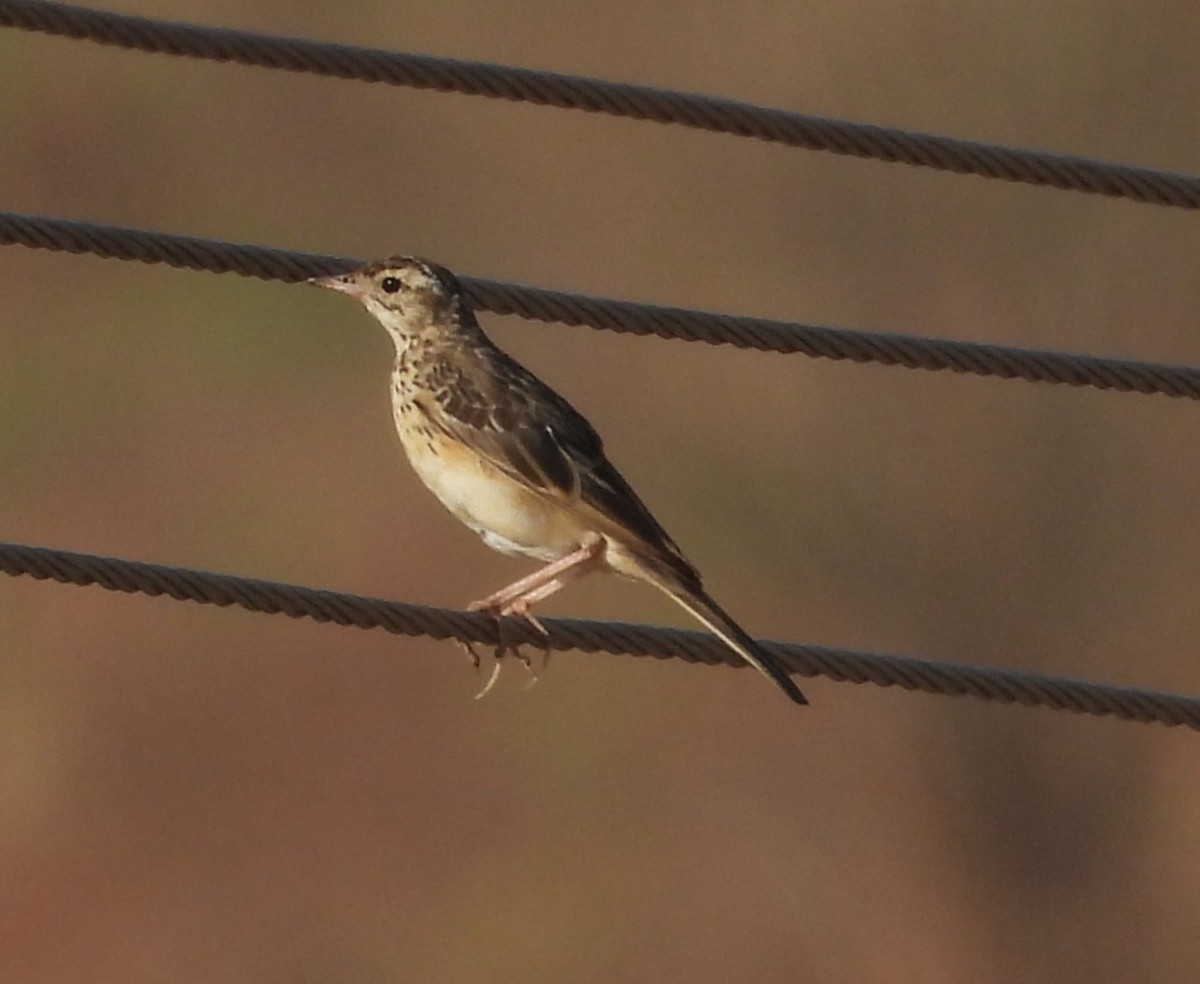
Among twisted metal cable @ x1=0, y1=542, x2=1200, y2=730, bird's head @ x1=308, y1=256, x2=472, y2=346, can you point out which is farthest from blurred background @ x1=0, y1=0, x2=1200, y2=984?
twisted metal cable @ x1=0, y1=542, x2=1200, y2=730

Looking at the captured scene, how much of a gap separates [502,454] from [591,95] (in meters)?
2.11

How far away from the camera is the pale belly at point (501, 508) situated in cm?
897

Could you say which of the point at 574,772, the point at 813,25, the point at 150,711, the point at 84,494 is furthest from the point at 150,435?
the point at 813,25

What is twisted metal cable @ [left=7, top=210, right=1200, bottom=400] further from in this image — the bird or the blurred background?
the blurred background

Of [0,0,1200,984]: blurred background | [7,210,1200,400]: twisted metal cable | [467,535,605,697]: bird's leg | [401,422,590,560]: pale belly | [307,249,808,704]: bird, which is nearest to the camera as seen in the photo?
[7,210,1200,400]: twisted metal cable

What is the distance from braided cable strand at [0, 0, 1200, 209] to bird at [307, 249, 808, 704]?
1372mm

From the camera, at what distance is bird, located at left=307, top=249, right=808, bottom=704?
8.80 meters

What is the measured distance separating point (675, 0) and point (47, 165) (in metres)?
7.14

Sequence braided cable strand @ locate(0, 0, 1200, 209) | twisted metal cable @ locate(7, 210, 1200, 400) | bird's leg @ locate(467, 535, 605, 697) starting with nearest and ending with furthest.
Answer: braided cable strand @ locate(0, 0, 1200, 209) < twisted metal cable @ locate(7, 210, 1200, 400) < bird's leg @ locate(467, 535, 605, 697)

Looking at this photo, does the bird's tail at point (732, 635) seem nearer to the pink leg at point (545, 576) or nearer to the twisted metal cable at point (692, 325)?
the pink leg at point (545, 576)

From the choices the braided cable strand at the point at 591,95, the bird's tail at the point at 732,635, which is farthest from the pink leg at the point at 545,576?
the braided cable strand at the point at 591,95

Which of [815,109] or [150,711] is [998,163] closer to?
[150,711]

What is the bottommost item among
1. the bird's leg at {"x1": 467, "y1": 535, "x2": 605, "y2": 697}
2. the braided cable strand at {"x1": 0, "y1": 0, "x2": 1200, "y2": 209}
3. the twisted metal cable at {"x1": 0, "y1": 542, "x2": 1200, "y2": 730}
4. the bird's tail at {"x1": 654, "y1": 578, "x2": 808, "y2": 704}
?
the twisted metal cable at {"x1": 0, "y1": 542, "x2": 1200, "y2": 730}

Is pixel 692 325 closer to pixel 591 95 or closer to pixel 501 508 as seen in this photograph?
pixel 591 95
